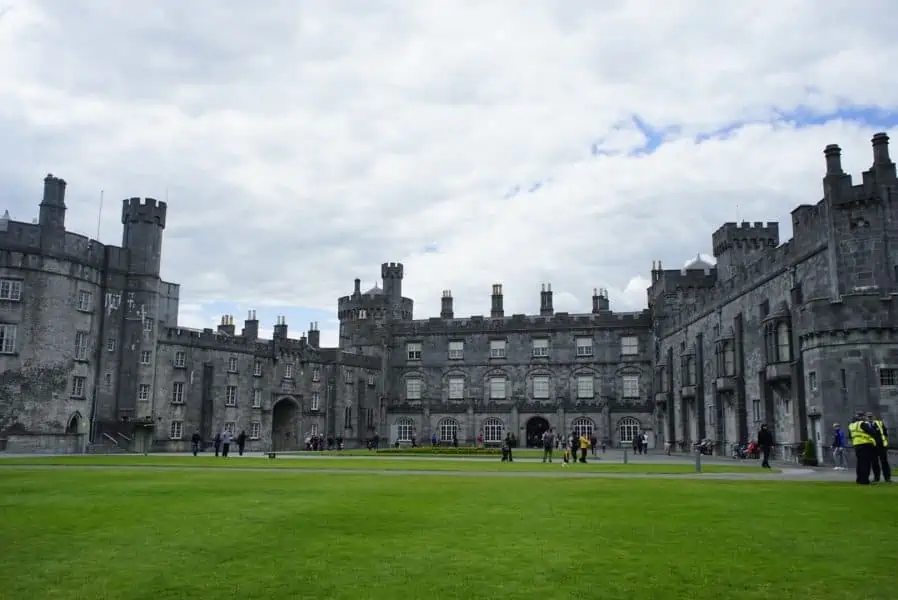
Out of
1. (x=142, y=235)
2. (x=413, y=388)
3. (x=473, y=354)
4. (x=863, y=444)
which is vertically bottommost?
(x=863, y=444)

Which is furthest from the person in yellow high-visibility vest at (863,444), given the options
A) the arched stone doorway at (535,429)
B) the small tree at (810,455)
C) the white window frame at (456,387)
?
the white window frame at (456,387)

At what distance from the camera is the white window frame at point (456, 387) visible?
73000mm

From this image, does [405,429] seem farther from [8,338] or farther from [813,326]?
[813,326]

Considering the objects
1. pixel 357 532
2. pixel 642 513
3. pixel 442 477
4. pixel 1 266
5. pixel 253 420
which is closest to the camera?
pixel 357 532

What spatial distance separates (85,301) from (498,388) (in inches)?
1446

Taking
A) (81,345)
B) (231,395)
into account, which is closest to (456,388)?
(231,395)

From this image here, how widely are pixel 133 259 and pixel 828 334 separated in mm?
43275

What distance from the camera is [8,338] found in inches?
1807

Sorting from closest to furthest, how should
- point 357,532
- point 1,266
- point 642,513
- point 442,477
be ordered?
point 357,532 < point 642,513 < point 442,477 < point 1,266

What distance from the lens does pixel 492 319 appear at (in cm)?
7312

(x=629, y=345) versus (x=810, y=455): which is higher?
(x=629, y=345)

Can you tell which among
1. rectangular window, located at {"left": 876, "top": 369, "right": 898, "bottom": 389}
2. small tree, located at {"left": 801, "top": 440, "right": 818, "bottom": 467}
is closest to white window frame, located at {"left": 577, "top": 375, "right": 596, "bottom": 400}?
small tree, located at {"left": 801, "top": 440, "right": 818, "bottom": 467}

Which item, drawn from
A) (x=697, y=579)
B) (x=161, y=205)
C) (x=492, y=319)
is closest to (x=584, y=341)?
(x=492, y=319)

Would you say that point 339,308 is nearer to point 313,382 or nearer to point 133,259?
point 313,382
